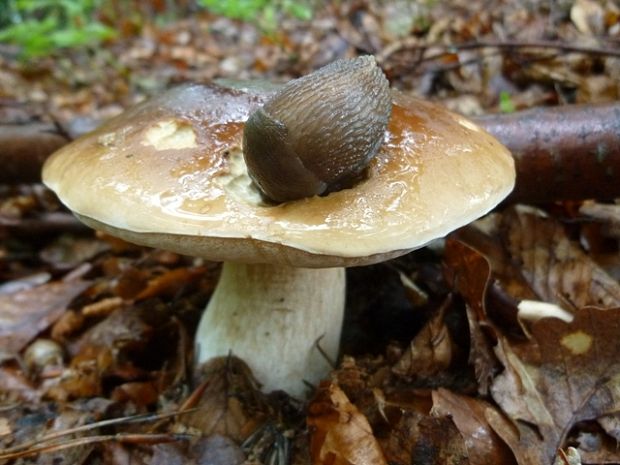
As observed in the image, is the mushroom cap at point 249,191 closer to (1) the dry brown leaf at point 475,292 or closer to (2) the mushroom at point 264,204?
(2) the mushroom at point 264,204

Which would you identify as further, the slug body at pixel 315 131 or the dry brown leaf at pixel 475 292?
the dry brown leaf at pixel 475 292

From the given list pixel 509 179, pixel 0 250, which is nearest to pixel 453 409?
pixel 509 179

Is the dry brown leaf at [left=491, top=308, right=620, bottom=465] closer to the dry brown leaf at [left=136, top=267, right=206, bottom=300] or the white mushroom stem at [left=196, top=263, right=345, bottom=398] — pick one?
the white mushroom stem at [left=196, top=263, right=345, bottom=398]

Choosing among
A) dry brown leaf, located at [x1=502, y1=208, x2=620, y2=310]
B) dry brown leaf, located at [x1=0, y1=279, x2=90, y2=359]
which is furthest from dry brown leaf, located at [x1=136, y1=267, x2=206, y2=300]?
dry brown leaf, located at [x1=502, y1=208, x2=620, y2=310]

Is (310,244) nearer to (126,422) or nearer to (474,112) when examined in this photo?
(126,422)

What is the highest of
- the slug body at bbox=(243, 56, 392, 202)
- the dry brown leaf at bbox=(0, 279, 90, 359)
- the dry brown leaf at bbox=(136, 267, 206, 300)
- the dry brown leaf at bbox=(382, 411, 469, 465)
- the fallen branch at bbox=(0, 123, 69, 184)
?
the slug body at bbox=(243, 56, 392, 202)

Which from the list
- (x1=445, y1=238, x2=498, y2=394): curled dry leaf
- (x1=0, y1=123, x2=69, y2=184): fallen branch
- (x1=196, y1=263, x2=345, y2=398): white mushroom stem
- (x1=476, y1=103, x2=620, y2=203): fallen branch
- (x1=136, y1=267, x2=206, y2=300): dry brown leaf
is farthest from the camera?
(x1=0, y1=123, x2=69, y2=184): fallen branch

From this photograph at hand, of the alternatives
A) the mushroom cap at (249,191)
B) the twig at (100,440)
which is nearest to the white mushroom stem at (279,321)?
the twig at (100,440)
